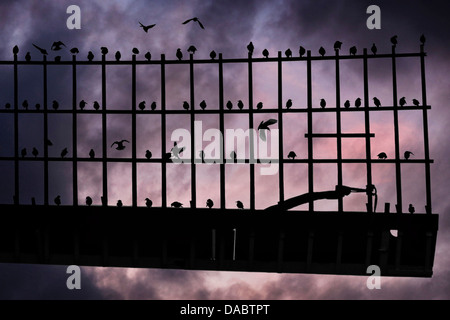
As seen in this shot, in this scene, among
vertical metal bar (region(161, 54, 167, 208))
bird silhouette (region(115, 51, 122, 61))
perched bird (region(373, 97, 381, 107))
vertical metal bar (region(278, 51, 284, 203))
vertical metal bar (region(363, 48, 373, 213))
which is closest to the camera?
vertical metal bar (region(363, 48, 373, 213))

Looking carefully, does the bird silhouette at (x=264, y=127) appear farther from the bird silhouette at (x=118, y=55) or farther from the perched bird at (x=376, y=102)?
the bird silhouette at (x=118, y=55)

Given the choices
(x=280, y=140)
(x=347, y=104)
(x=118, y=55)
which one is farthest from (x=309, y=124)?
(x=118, y=55)

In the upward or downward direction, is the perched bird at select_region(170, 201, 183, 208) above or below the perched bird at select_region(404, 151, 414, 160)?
below

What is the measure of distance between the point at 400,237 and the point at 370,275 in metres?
1.22

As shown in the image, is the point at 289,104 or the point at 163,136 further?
the point at 163,136

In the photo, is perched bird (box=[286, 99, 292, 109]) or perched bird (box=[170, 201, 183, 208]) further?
perched bird (box=[286, 99, 292, 109])

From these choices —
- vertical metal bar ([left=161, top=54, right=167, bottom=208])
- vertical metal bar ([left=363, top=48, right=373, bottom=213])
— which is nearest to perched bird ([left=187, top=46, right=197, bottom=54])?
vertical metal bar ([left=161, top=54, right=167, bottom=208])

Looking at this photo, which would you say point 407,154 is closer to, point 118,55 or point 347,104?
point 347,104

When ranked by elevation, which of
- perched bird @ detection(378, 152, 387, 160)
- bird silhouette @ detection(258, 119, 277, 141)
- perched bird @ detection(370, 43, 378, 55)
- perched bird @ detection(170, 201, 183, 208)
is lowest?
perched bird @ detection(170, 201, 183, 208)

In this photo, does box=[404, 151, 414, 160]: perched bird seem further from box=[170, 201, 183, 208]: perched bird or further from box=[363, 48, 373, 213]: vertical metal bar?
box=[170, 201, 183, 208]: perched bird

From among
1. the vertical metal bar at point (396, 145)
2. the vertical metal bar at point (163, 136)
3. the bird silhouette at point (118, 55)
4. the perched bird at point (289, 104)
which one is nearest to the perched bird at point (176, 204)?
the vertical metal bar at point (163, 136)

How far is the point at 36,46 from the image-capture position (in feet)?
62.9

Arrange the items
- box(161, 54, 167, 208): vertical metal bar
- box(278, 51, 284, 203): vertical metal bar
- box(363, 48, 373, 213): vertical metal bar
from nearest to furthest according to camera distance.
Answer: box(363, 48, 373, 213): vertical metal bar
box(278, 51, 284, 203): vertical metal bar
box(161, 54, 167, 208): vertical metal bar
